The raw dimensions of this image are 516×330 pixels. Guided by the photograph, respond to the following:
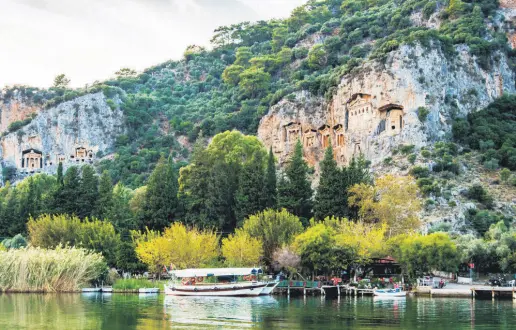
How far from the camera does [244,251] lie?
65812 millimetres

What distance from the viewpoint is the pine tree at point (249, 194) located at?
7475 centimetres

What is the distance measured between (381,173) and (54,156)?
62.8 metres

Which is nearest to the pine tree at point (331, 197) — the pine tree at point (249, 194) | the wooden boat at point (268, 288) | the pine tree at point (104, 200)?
the pine tree at point (249, 194)

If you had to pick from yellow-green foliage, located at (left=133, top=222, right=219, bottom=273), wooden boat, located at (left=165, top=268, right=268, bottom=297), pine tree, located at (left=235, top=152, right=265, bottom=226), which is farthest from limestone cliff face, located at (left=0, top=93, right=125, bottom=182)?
wooden boat, located at (left=165, top=268, right=268, bottom=297)

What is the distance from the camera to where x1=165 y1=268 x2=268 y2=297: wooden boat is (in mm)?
60750

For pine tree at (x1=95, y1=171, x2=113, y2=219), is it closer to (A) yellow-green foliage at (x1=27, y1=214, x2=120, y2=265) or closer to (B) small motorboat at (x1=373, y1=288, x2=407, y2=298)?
(A) yellow-green foliage at (x1=27, y1=214, x2=120, y2=265)

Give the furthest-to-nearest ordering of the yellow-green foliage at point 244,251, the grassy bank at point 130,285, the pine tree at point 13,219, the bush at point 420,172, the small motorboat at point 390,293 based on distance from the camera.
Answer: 1. the bush at point 420,172
2. the pine tree at point 13,219
3. the yellow-green foliage at point 244,251
4. the grassy bank at point 130,285
5. the small motorboat at point 390,293

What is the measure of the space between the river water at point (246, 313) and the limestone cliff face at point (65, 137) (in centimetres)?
7119

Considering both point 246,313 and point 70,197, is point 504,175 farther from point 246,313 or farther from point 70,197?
point 246,313

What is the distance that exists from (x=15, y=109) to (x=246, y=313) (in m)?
99.5

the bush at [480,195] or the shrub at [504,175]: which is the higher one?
the shrub at [504,175]

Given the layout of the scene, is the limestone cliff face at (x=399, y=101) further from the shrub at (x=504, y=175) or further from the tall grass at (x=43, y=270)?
the tall grass at (x=43, y=270)

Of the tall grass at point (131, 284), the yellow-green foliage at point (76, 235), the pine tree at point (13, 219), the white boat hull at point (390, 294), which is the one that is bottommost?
the white boat hull at point (390, 294)

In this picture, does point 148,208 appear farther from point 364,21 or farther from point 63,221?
point 364,21
